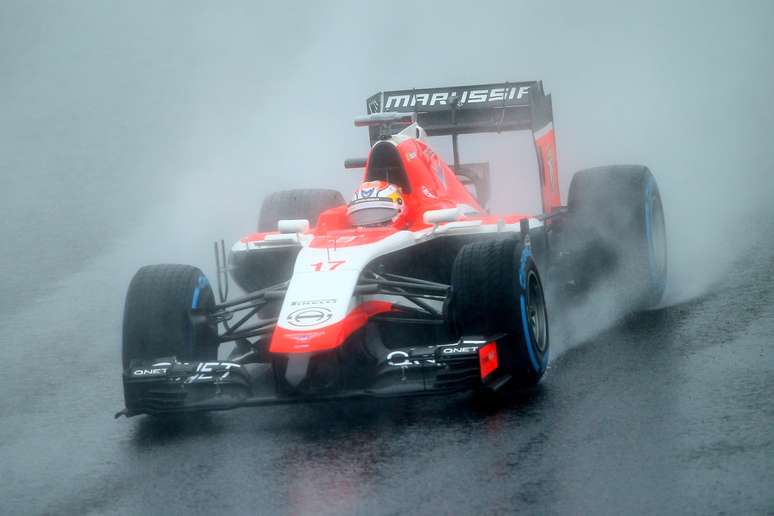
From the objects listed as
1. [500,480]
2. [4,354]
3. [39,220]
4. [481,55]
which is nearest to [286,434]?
[500,480]

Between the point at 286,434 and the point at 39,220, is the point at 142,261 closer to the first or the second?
the point at 39,220

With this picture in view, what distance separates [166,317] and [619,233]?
403cm

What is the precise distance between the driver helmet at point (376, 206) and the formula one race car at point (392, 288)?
0.04 feet

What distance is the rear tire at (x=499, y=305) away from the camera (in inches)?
251

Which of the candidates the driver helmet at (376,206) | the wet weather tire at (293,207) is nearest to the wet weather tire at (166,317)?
the driver helmet at (376,206)

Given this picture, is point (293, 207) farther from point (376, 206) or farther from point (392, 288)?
point (392, 288)

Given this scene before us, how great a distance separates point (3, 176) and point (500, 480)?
13.4m

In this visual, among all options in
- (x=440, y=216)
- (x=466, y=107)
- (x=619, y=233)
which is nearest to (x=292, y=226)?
(x=440, y=216)

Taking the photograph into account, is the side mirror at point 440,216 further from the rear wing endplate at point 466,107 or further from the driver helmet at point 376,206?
the rear wing endplate at point 466,107

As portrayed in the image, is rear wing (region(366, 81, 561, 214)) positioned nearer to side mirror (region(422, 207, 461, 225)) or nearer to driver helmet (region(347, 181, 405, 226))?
driver helmet (region(347, 181, 405, 226))

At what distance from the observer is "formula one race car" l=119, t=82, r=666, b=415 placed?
20.1 ft

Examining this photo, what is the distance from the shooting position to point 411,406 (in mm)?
6355

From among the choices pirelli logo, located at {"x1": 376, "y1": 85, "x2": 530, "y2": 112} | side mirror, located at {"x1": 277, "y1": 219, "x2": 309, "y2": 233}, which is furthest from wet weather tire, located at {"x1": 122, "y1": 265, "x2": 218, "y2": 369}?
pirelli logo, located at {"x1": 376, "y1": 85, "x2": 530, "y2": 112}

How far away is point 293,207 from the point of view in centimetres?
947
